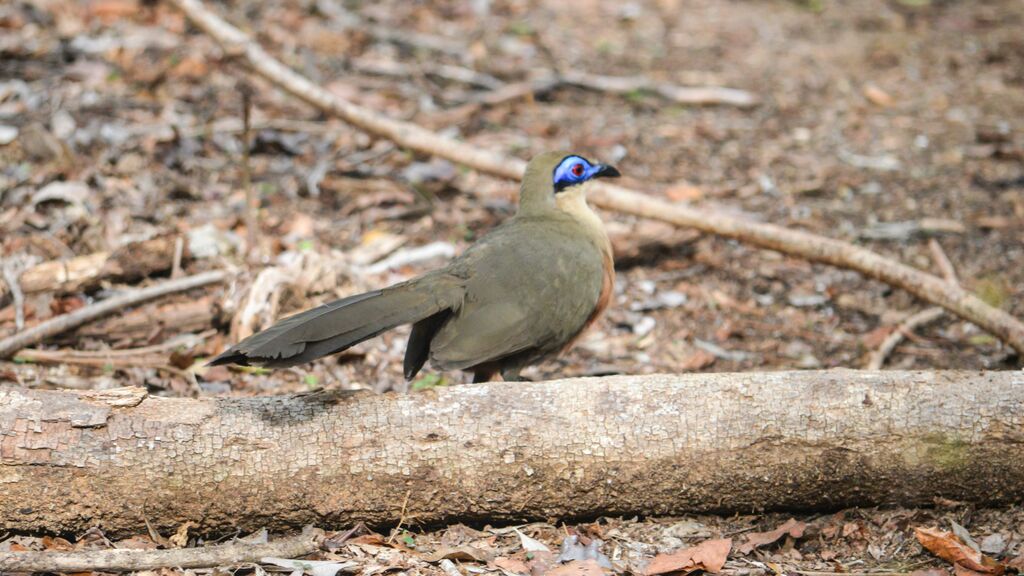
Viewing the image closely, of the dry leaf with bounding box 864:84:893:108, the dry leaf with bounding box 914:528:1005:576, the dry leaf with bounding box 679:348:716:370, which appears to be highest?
the dry leaf with bounding box 864:84:893:108

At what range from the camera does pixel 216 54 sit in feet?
26.6

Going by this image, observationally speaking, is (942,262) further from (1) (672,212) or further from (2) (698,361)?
(2) (698,361)

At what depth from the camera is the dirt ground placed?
4762 millimetres

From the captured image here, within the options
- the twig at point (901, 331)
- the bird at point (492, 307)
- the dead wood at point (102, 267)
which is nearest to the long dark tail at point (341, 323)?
the bird at point (492, 307)

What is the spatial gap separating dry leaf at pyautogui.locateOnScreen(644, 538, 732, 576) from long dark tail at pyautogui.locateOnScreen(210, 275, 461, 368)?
1.18 meters

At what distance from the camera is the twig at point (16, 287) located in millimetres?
4662

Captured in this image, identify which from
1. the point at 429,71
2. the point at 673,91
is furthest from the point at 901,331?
the point at 429,71

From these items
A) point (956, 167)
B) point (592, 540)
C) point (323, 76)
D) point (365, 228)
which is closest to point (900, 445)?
point (592, 540)

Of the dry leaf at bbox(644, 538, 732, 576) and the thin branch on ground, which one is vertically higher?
the thin branch on ground

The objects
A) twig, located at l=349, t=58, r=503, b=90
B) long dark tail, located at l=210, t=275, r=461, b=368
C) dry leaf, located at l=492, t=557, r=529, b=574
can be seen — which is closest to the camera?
long dark tail, located at l=210, t=275, r=461, b=368

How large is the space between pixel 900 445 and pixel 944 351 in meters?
2.06

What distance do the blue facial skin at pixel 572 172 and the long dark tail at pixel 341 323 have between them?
3.67ft

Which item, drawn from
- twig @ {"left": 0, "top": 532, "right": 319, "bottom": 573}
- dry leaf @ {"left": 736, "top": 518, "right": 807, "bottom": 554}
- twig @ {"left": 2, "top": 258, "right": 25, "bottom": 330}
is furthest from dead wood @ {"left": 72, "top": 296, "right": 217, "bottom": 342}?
dry leaf @ {"left": 736, "top": 518, "right": 807, "bottom": 554}

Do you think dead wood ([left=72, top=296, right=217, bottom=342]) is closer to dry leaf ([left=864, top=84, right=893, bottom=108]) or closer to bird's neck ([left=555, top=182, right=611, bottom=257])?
bird's neck ([left=555, top=182, right=611, bottom=257])
